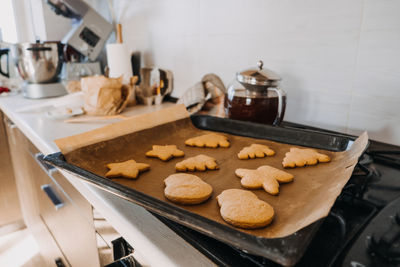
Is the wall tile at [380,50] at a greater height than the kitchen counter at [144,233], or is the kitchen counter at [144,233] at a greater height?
the wall tile at [380,50]

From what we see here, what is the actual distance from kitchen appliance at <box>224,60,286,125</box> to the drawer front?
1.57ft

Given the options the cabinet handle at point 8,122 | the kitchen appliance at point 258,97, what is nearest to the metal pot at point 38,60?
the cabinet handle at point 8,122

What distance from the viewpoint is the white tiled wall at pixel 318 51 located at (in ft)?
2.32

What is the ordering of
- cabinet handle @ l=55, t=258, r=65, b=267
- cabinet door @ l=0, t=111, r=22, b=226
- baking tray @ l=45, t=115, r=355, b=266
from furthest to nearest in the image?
cabinet door @ l=0, t=111, r=22, b=226 < cabinet handle @ l=55, t=258, r=65, b=267 < baking tray @ l=45, t=115, r=355, b=266

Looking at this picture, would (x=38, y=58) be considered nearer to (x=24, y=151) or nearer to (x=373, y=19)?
(x=24, y=151)

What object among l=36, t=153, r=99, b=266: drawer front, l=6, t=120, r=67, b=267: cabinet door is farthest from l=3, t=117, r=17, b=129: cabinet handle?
l=36, t=153, r=99, b=266: drawer front

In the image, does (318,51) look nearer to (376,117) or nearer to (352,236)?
(376,117)

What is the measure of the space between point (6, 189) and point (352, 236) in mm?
1935

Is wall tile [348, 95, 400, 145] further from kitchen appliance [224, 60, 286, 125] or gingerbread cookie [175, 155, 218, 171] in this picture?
gingerbread cookie [175, 155, 218, 171]

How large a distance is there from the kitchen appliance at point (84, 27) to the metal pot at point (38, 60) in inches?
4.5

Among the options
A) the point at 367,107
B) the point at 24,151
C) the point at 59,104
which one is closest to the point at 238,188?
the point at 367,107

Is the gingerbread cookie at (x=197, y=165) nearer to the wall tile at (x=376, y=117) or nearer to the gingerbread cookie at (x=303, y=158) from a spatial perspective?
the gingerbread cookie at (x=303, y=158)

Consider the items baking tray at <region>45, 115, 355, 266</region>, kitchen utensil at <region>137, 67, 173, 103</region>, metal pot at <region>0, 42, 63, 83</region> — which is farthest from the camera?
metal pot at <region>0, 42, 63, 83</region>

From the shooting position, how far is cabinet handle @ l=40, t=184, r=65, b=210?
95 centimetres
